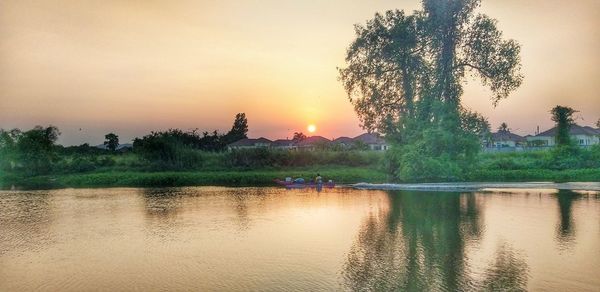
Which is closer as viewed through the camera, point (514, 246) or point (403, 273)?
point (403, 273)

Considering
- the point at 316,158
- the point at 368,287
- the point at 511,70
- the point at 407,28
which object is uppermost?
the point at 407,28

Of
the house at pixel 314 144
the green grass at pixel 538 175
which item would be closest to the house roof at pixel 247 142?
the house at pixel 314 144

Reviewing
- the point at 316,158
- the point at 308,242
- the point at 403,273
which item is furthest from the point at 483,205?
the point at 316,158

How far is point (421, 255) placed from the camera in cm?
1423

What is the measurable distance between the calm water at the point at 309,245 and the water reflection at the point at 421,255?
5cm

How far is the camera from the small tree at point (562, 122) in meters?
49.1

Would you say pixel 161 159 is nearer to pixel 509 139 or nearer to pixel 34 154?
pixel 34 154

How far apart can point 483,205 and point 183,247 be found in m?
17.2

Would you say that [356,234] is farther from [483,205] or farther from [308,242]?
[483,205]

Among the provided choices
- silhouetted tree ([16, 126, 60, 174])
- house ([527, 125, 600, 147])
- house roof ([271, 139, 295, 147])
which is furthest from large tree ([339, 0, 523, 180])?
house roof ([271, 139, 295, 147])

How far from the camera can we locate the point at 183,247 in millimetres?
16250

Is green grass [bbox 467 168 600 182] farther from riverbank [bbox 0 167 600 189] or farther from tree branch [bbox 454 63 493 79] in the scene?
tree branch [bbox 454 63 493 79]

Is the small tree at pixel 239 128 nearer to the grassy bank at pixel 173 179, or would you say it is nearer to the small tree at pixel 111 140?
the small tree at pixel 111 140

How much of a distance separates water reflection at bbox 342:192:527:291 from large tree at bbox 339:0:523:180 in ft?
58.3
